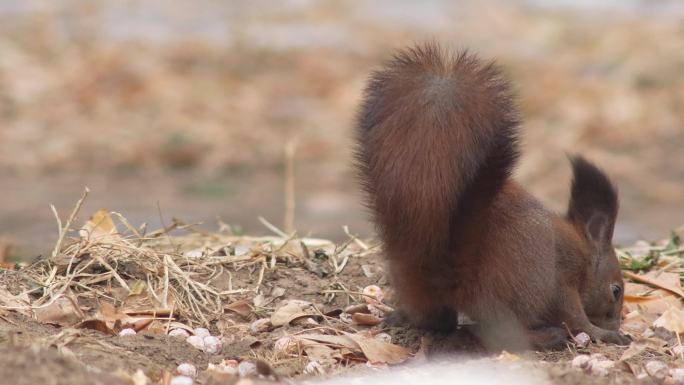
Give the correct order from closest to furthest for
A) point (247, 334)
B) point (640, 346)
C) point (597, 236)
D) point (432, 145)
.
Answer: point (432, 145), point (640, 346), point (247, 334), point (597, 236)

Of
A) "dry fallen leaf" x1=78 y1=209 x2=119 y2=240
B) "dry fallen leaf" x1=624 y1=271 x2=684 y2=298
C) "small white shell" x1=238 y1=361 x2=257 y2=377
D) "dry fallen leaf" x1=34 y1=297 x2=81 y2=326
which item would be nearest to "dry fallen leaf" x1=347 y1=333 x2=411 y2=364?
"small white shell" x1=238 y1=361 x2=257 y2=377

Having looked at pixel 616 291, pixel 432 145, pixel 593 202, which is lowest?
pixel 616 291

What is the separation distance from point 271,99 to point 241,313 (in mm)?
7694

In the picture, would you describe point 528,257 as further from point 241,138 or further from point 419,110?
point 241,138

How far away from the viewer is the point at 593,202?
445 centimetres

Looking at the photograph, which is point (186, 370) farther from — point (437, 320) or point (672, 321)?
point (672, 321)

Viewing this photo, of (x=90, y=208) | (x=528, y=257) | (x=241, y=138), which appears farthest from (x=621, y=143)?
(x=528, y=257)

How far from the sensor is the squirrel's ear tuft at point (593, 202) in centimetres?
441

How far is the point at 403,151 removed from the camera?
11.9 feet

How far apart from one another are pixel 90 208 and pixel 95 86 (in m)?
3.44

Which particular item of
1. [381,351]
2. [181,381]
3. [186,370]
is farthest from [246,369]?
[381,351]

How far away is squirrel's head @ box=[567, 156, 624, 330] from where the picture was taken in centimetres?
434

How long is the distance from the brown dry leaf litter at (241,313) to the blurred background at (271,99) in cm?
278

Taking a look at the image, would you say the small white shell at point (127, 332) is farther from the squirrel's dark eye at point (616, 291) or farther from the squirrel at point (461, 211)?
the squirrel's dark eye at point (616, 291)
